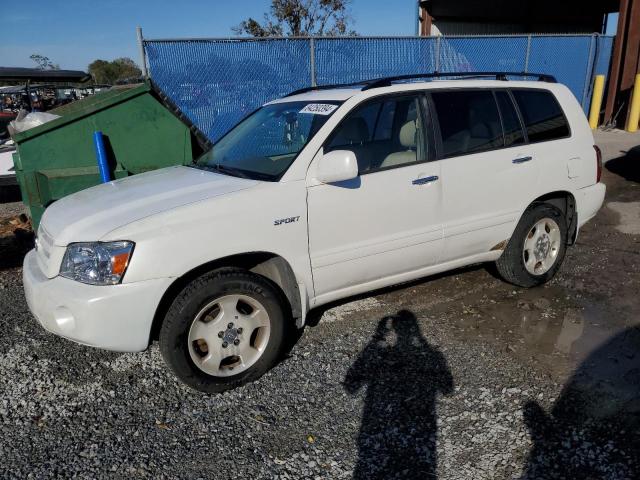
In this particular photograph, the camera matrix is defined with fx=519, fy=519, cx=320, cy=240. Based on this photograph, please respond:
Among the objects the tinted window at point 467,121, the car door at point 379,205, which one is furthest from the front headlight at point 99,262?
the tinted window at point 467,121

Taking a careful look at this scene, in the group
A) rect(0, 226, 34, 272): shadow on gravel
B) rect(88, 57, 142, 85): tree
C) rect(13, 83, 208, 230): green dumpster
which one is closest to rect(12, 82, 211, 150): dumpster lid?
rect(13, 83, 208, 230): green dumpster

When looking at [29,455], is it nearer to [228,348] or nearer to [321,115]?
[228,348]

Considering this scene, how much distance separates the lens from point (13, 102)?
19562 mm

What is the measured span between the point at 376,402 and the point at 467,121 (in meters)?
2.20

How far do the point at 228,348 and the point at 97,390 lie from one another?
2.96 feet

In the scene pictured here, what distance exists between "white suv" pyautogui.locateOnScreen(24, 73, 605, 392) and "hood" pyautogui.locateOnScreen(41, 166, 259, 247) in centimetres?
1

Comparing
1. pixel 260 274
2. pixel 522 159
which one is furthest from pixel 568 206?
pixel 260 274

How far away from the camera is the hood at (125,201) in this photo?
289cm

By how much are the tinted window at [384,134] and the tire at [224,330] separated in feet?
3.55

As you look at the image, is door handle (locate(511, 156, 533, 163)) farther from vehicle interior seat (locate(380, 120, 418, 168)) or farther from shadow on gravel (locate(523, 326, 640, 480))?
shadow on gravel (locate(523, 326, 640, 480))

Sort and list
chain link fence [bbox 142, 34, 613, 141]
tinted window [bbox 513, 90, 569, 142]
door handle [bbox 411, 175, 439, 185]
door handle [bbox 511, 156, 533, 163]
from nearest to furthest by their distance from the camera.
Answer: door handle [bbox 411, 175, 439, 185], door handle [bbox 511, 156, 533, 163], tinted window [bbox 513, 90, 569, 142], chain link fence [bbox 142, 34, 613, 141]

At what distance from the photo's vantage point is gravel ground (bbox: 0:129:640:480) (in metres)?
2.55

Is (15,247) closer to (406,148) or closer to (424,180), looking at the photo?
(406,148)

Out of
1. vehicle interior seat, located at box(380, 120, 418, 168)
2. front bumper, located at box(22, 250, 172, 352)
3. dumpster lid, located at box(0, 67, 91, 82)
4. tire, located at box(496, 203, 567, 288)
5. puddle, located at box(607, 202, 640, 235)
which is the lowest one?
puddle, located at box(607, 202, 640, 235)
